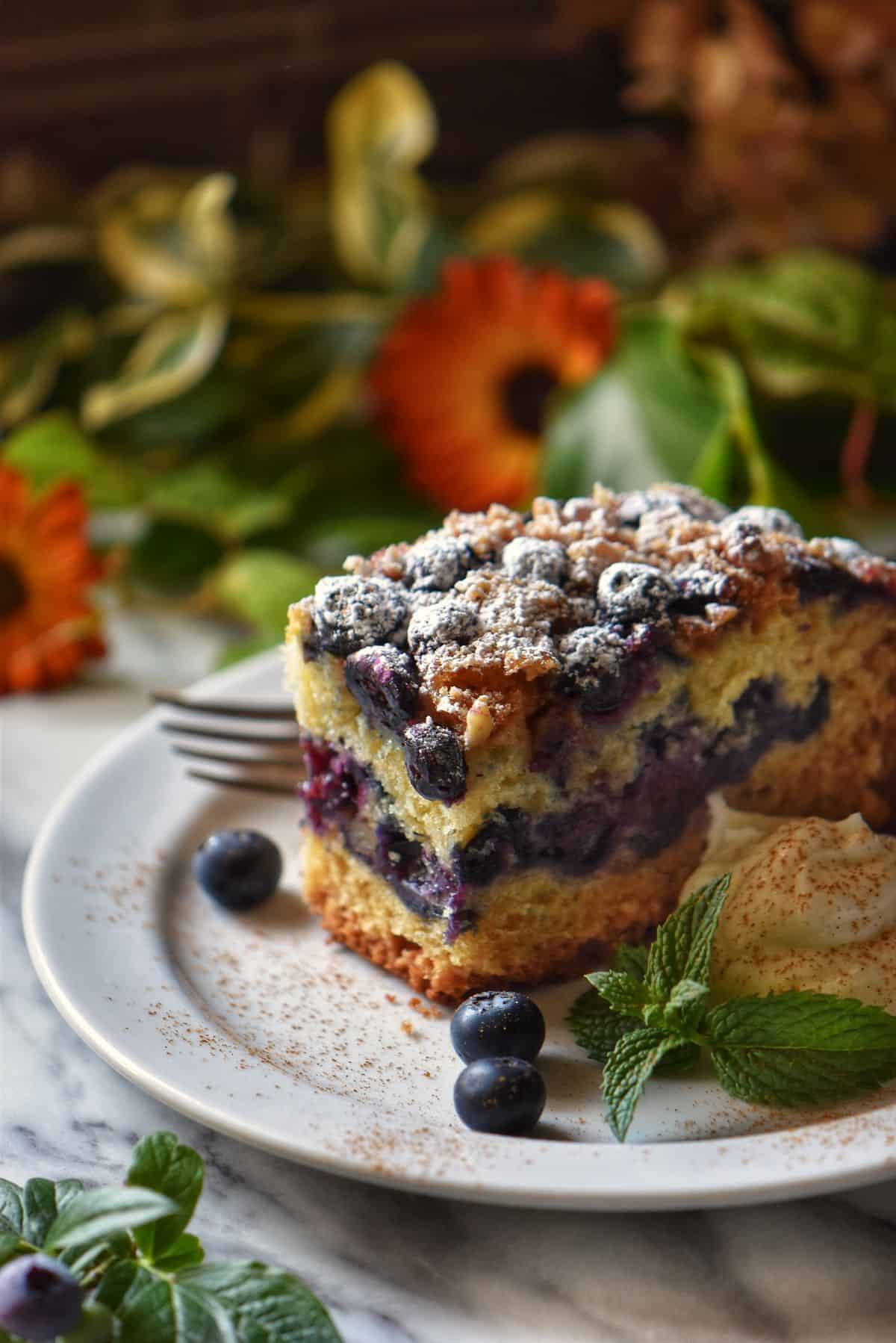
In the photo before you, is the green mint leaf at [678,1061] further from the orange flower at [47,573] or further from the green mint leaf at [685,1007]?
the orange flower at [47,573]

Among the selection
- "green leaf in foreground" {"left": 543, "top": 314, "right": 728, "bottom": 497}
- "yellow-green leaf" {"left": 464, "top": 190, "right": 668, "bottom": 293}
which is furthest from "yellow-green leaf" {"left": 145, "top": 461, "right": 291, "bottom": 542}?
"yellow-green leaf" {"left": 464, "top": 190, "right": 668, "bottom": 293}

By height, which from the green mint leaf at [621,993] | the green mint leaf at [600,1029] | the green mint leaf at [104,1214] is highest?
the green mint leaf at [104,1214]

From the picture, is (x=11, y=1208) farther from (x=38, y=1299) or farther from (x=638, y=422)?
(x=638, y=422)

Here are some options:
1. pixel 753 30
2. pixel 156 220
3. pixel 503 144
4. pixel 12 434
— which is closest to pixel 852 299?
pixel 753 30

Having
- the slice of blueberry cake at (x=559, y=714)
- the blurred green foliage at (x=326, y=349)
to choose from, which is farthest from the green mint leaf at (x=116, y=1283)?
the blurred green foliage at (x=326, y=349)

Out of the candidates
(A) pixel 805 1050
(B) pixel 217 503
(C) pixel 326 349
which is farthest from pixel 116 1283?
(C) pixel 326 349

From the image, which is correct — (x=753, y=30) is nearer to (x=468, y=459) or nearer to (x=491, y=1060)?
(x=468, y=459)

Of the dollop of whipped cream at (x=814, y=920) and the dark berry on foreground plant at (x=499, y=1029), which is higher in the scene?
the dollop of whipped cream at (x=814, y=920)
